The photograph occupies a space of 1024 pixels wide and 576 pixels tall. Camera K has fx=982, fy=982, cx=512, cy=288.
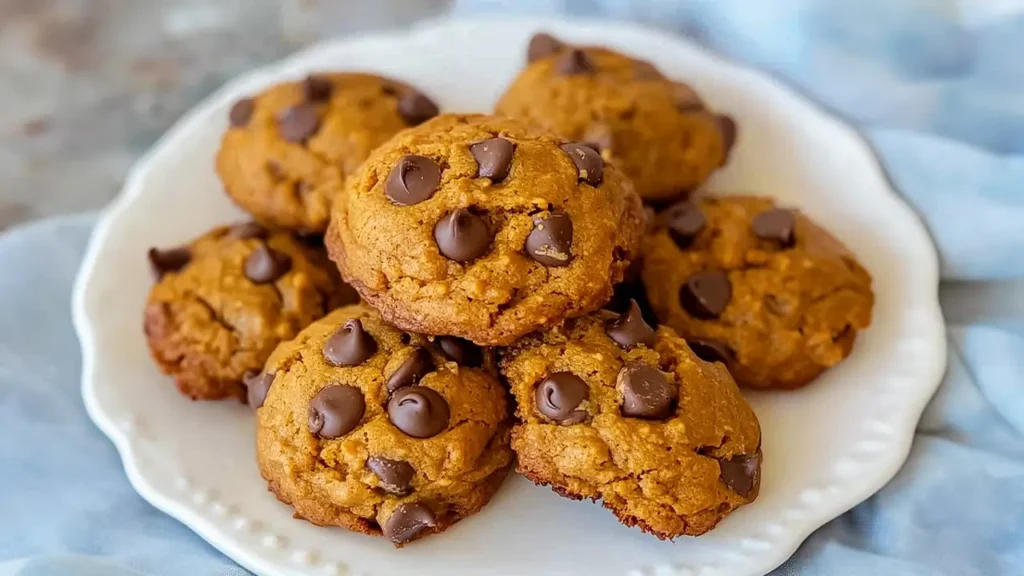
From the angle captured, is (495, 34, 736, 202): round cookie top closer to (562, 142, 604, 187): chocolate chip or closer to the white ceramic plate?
the white ceramic plate

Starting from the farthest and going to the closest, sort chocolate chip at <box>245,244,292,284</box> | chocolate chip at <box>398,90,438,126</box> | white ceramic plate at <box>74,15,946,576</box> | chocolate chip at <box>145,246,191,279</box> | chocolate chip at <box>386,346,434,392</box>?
chocolate chip at <box>398,90,438,126</box> → chocolate chip at <box>145,246,191,279</box> → chocolate chip at <box>245,244,292,284</box> → white ceramic plate at <box>74,15,946,576</box> → chocolate chip at <box>386,346,434,392</box>

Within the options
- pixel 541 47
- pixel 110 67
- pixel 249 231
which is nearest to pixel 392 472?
pixel 249 231

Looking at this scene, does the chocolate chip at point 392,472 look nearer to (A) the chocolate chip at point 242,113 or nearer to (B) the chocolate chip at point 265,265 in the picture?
(B) the chocolate chip at point 265,265

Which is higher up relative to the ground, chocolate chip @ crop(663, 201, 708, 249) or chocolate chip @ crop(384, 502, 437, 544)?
chocolate chip @ crop(663, 201, 708, 249)

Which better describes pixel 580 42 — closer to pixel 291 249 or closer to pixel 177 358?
pixel 291 249

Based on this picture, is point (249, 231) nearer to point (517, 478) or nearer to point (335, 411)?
point (335, 411)

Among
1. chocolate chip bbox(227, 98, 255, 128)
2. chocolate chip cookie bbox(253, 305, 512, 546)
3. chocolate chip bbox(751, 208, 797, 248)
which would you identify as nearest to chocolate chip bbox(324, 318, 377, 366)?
chocolate chip cookie bbox(253, 305, 512, 546)
